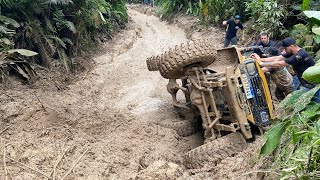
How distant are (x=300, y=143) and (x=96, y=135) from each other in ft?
11.3

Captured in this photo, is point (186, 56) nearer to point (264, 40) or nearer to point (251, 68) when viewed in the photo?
point (251, 68)

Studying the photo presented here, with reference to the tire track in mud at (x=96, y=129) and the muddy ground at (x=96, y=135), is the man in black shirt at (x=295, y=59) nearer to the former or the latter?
the muddy ground at (x=96, y=135)

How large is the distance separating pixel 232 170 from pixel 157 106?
10.1 ft

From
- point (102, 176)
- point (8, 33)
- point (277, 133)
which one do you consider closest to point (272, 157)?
point (277, 133)

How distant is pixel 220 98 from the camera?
519 cm

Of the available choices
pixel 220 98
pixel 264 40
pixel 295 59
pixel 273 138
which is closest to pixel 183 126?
pixel 220 98

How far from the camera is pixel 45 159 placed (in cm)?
446

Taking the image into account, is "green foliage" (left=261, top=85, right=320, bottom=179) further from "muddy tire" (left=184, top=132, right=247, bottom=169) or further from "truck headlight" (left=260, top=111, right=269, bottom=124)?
"truck headlight" (left=260, top=111, right=269, bottom=124)

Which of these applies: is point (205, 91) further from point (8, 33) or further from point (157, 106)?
point (8, 33)

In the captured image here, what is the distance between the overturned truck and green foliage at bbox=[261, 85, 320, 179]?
1.51 m

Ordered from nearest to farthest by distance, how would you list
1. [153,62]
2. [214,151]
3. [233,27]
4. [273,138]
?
[273,138]
[214,151]
[153,62]
[233,27]

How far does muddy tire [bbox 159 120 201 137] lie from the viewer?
577 cm

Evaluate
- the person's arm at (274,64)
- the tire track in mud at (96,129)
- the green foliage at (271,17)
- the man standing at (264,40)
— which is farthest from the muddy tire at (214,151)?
the green foliage at (271,17)

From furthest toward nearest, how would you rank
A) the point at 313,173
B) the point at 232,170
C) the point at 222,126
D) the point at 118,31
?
1. the point at 118,31
2. the point at 222,126
3. the point at 232,170
4. the point at 313,173
